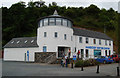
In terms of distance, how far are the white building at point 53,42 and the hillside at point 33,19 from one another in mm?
12213

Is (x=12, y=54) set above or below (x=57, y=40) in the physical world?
below

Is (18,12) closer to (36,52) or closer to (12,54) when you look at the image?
(12,54)

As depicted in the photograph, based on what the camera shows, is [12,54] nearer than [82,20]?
Yes

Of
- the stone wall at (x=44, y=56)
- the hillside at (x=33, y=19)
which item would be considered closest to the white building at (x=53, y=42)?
the stone wall at (x=44, y=56)

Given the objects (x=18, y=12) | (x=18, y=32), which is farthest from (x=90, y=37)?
(x=18, y=12)

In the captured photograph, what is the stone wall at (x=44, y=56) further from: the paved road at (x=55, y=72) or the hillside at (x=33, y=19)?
the hillside at (x=33, y=19)

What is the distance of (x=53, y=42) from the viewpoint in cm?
2797

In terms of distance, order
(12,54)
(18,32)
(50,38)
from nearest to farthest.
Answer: (50,38)
(12,54)
(18,32)

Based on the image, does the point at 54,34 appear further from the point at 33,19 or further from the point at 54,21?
the point at 33,19

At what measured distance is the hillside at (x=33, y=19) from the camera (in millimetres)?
61625

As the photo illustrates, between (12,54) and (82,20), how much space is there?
211ft

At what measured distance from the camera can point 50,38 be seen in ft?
92.3

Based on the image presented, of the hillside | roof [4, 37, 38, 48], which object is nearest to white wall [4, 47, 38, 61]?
roof [4, 37, 38, 48]

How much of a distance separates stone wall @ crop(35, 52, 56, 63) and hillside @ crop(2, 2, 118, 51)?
23020mm
